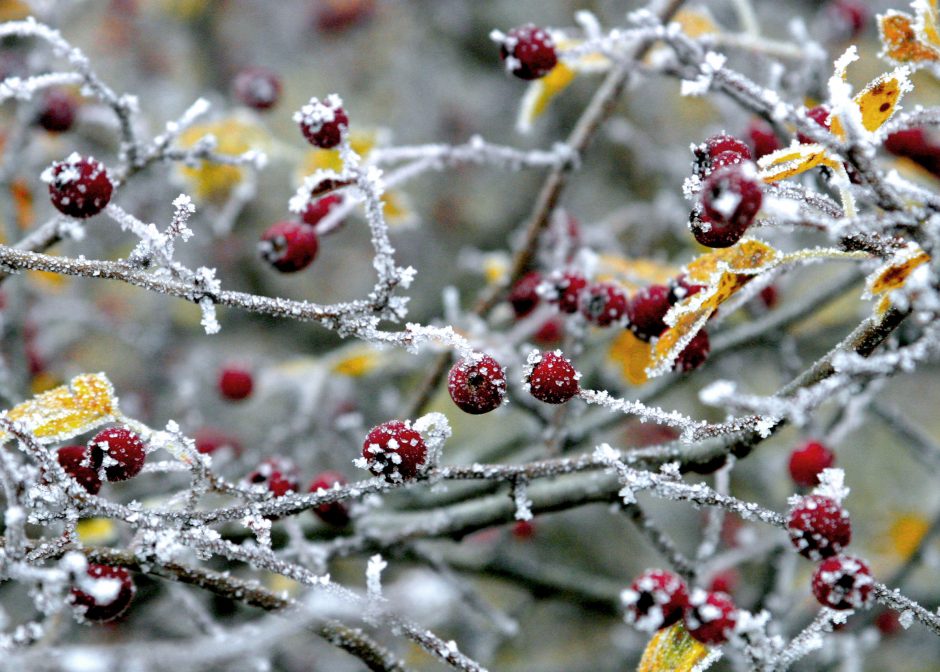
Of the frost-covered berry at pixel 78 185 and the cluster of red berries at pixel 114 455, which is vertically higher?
the frost-covered berry at pixel 78 185

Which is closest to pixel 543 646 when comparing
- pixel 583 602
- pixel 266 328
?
pixel 583 602

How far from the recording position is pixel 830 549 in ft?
2.44

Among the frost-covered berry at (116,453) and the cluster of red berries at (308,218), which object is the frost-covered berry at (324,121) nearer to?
the cluster of red berries at (308,218)

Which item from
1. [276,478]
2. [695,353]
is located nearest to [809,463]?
[695,353]

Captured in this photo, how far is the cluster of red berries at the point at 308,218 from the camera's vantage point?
93 cm

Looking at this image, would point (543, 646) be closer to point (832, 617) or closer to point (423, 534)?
point (423, 534)

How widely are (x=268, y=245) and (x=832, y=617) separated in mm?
715

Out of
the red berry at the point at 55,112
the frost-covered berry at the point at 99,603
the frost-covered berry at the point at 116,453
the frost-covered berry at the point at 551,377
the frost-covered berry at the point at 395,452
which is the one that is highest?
Result: the red berry at the point at 55,112

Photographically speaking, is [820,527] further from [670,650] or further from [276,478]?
[276,478]

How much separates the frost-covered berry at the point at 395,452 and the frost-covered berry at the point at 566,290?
373 millimetres

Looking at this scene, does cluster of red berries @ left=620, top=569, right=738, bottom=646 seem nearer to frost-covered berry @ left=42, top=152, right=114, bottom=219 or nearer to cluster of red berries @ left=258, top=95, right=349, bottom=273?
cluster of red berries @ left=258, top=95, right=349, bottom=273

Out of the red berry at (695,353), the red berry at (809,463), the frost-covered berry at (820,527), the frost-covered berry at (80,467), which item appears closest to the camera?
the frost-covered berry at (820,527)

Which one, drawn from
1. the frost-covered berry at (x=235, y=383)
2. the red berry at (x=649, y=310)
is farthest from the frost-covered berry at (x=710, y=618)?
the frost-covered berry at (x=235, y=383)

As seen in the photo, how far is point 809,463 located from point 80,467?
90 centimetres
